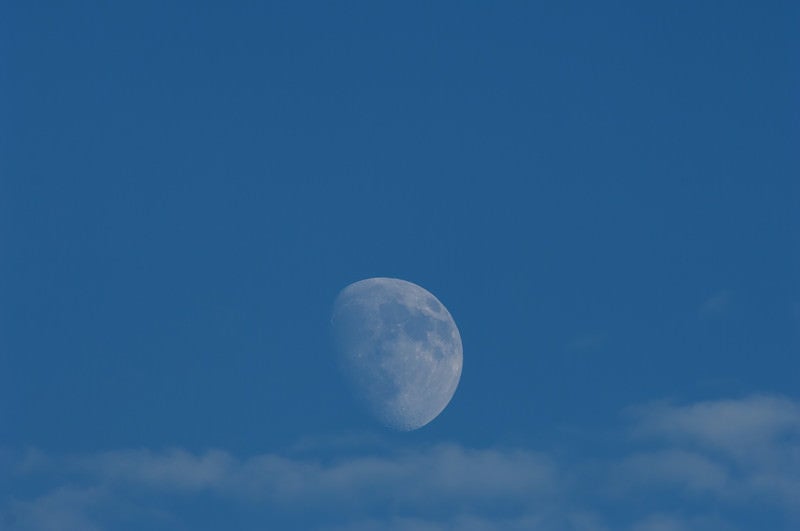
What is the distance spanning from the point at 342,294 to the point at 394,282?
3822mm

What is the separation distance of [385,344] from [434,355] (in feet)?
13.2

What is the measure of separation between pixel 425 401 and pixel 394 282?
8.31 m

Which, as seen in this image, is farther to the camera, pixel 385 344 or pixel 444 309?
pixel 444 309

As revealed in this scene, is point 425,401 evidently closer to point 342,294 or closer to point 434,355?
point 434,355

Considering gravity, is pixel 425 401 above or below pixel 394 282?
below

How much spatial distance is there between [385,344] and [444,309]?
23.2ft

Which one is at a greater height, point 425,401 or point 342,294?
point 342,294

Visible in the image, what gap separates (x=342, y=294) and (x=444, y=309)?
24.7ft

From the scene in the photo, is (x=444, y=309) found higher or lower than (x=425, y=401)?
higher

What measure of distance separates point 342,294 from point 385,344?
5028 millimetres

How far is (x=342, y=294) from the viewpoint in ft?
285

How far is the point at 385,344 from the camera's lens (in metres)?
84.1

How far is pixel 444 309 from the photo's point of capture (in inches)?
3526

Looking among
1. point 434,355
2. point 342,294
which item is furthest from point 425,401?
point 342,294
